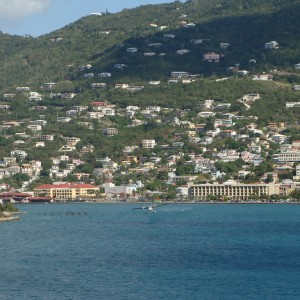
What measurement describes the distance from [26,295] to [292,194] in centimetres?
7147

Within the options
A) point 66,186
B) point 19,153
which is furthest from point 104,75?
point 66,186

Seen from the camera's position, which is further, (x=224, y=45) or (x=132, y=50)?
(x=132, y=50)

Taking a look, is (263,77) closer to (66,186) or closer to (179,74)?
(179,74)

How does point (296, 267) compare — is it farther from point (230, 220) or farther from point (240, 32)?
point (240, 32)

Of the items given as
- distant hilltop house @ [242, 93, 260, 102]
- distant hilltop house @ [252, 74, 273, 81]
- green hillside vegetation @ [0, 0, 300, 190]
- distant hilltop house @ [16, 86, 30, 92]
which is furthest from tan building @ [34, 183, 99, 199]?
distant hilltop house @ [16, 86, 30, 92]

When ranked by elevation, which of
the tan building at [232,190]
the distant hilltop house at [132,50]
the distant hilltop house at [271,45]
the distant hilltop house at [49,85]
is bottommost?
the tan building at [232,190]

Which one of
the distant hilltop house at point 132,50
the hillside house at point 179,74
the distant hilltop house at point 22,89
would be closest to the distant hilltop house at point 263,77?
the hillside house at point 179,74

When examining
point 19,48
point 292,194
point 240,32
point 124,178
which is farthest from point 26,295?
point 19,48

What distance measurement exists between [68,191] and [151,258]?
6834 cm

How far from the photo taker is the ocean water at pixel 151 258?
152 ft

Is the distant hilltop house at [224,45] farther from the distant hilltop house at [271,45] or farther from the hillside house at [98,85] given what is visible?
the hillside house at [98,85]

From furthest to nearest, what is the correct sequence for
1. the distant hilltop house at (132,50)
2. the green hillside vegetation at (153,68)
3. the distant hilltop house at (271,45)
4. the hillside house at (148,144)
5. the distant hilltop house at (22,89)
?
the distant hilltop house at (132,50), the distant hilltop house at (22,89), the distant hilltop house at (271,45), the green hillside vegetation at (153,68), the hillside house at (148,144)

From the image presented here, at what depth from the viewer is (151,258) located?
55.6 meters

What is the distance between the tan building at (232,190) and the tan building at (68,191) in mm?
10705
